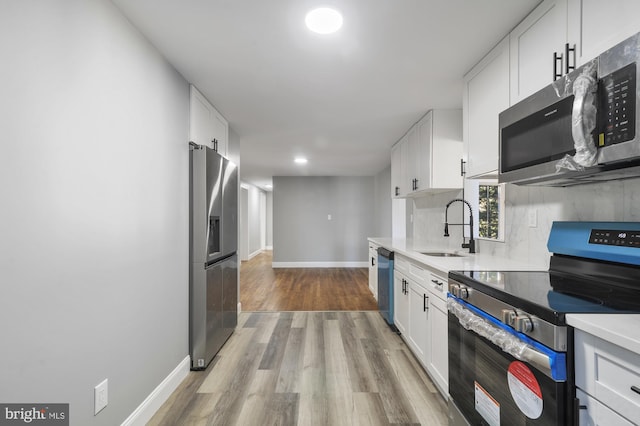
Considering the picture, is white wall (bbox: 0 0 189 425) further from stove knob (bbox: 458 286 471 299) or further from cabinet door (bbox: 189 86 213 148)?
stove knob (bbox: 458 286 471 299)

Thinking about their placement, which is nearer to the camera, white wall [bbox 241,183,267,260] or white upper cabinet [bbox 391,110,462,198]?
white upper cabinet [bbox 391,110,462,198]

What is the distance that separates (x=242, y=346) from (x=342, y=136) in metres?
2.78

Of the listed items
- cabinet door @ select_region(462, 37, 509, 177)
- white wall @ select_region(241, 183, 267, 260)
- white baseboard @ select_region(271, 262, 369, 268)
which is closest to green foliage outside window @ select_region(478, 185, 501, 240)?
cabinet door @ select_region(462, 37, 509, 177)

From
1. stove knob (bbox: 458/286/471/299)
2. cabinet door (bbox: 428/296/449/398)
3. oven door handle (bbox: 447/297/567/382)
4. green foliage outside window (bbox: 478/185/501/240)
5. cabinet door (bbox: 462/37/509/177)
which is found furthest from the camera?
green foliage outside window (bbox: 478/185/501/240)

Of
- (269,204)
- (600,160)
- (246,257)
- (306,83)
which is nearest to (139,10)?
(306,83)

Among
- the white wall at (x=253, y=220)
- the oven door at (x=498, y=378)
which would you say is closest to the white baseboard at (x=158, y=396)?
the oven door at (x=498, y=378)

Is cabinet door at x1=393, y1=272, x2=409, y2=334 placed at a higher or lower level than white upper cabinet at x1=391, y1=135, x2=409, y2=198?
lower

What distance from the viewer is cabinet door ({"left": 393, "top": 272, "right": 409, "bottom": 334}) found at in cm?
284

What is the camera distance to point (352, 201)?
785 cm

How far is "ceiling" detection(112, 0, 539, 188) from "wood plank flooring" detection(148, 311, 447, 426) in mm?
2308

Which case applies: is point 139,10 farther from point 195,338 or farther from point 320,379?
point 320,379

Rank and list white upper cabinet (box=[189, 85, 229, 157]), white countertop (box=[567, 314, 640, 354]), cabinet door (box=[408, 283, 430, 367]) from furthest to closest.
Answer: white upper cabinet (box=[189, 85, 229, 157]), cabinet door (box=[408, 283, 430, 367]), white countertop (box=[567, 314, 640, 354])

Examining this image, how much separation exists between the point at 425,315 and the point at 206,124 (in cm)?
248

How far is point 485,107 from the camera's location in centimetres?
200
